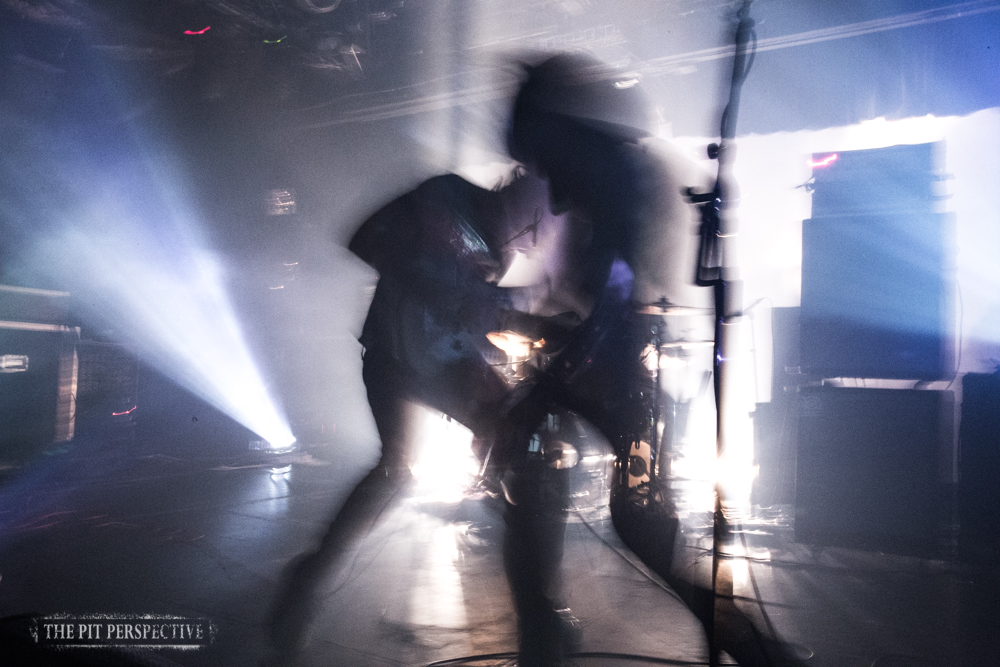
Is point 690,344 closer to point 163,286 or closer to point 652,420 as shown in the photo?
point 652,420

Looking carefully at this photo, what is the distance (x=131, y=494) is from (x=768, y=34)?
5665mm

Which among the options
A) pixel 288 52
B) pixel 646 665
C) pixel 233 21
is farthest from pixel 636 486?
pixel 233 21

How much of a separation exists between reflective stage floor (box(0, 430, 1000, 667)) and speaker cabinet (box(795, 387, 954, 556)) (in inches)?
10.9

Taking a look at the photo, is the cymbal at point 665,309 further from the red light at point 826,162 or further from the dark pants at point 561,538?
the dark pants at point 561,538

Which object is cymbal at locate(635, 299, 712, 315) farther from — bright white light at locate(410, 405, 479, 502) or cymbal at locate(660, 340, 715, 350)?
bright white light at locate(410, 405, 479, 502)

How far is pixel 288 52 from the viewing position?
10.2ft

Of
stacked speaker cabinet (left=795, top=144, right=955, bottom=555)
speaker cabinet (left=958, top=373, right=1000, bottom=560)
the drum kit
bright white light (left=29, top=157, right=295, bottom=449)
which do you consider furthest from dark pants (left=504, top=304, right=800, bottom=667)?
bright white light (left=29, top=157, right=295, bottom=449)

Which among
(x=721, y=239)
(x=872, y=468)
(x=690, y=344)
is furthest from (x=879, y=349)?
(x=721, y=239)

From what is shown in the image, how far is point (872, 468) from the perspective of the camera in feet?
10.3

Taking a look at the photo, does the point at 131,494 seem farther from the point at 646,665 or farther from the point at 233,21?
the point at 646,665

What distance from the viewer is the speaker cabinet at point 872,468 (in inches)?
119

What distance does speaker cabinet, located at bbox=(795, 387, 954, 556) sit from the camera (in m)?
3.03

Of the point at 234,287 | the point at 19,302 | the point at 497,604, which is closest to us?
the point at 497,604

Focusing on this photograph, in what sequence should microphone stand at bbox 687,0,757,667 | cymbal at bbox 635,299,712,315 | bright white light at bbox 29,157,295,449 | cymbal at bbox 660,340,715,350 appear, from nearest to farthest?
microphone stand at bbox 687,0,757,667, cymbal at bbox 635,299,712,315, cymbal at bbox 660,340,715,350, bright white light at bbox 29,157,295,449
